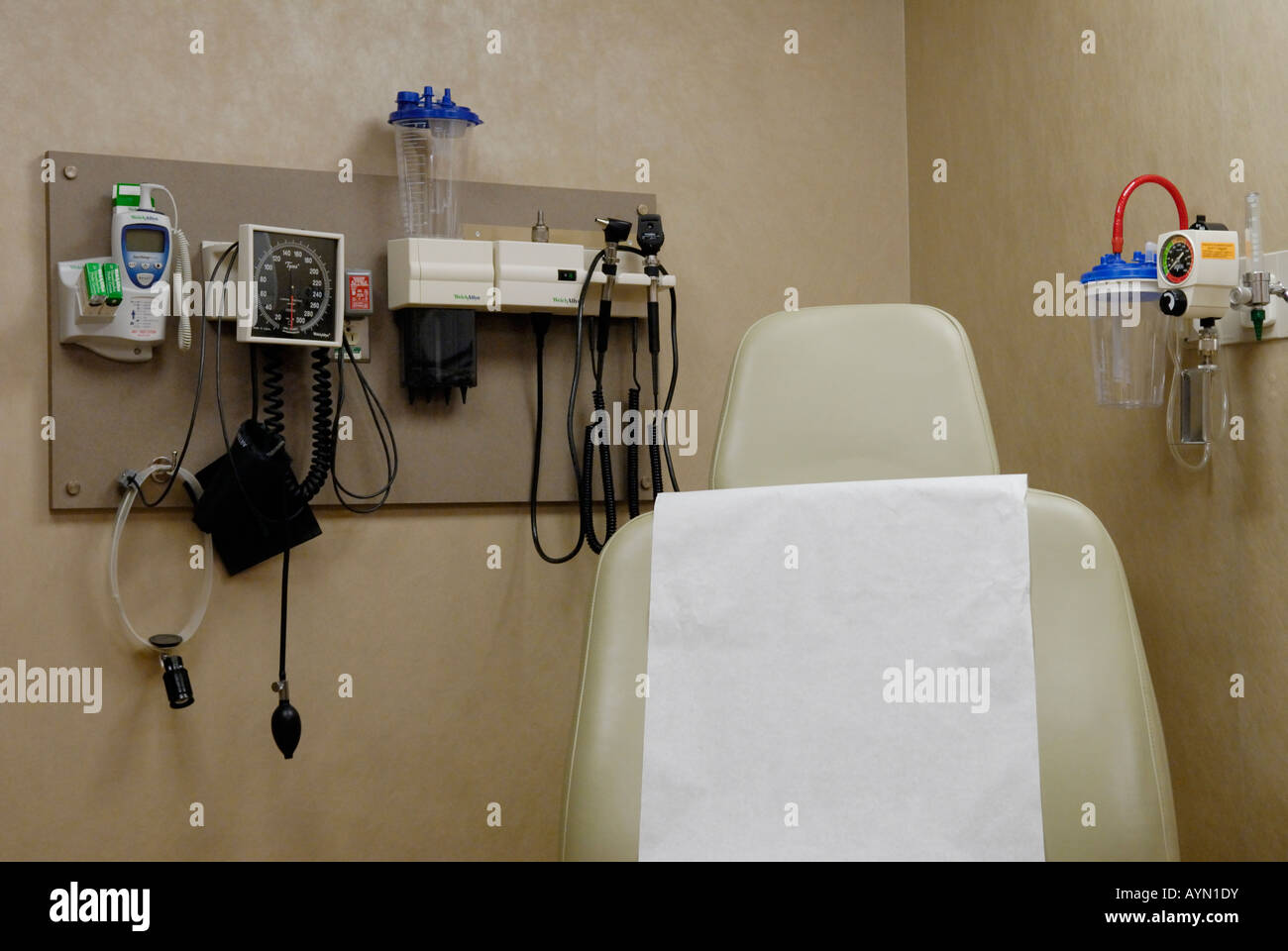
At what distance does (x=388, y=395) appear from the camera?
A: 2201 millimetres

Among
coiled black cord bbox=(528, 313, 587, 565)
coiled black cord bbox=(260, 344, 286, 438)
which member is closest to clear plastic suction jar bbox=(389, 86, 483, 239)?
coiled black cord bbox=(528, 313, 587, 565)

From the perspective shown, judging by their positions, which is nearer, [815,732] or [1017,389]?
[815,732]

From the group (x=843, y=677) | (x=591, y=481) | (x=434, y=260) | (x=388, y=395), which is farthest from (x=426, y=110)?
(x=843, y=677)

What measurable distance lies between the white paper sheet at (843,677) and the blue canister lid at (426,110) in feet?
3.92

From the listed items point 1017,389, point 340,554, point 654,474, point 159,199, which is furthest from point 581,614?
point 159,199

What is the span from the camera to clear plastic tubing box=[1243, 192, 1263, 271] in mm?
1573

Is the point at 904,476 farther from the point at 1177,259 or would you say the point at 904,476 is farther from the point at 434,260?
the point at 434,260

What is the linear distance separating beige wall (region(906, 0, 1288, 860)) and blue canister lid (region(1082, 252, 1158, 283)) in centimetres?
15

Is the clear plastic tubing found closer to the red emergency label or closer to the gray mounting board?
the gray mounting board

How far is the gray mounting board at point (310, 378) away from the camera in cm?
198

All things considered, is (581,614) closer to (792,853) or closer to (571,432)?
(571,432)

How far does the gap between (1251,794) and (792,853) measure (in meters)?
0.92
